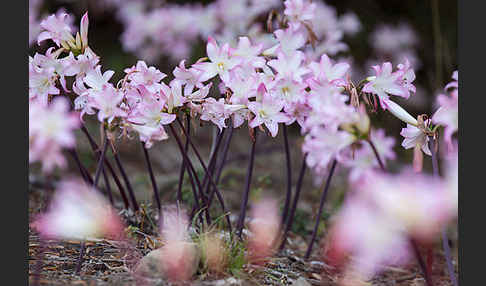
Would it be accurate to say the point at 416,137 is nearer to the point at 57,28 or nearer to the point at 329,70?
the point at 329,70

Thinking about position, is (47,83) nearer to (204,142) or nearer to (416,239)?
(416,239)

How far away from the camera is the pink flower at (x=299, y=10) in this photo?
7.75 feet

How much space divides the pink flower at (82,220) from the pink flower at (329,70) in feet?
2.87

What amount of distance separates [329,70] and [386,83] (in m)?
0.20

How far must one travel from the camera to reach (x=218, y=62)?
1.94 m

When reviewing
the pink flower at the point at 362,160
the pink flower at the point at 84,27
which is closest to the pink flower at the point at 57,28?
the pink flower at the point at 84,27

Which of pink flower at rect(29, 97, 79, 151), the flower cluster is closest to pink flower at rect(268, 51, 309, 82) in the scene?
the flower cluster

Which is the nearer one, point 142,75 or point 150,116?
point 150,116

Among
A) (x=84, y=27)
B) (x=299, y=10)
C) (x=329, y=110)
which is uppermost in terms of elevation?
(x=299, y=10)

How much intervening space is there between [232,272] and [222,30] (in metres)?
2.21

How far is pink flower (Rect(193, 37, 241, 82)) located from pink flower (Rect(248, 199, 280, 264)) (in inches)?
27.4

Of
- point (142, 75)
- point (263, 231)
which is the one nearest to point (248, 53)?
point (142, 75)

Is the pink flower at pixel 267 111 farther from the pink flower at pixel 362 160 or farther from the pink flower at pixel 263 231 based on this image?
the pink flower at pixel 263 231

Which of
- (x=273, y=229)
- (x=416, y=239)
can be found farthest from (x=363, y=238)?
(x=273, y=229)
